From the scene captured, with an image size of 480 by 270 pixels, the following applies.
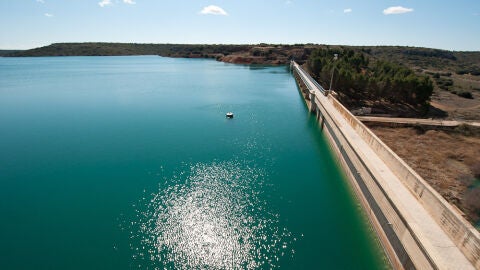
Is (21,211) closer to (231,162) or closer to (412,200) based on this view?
(231,162)

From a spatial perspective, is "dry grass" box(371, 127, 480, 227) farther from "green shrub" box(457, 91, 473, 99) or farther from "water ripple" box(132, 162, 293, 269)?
"green shrub" box(457, 91, 473, 99)

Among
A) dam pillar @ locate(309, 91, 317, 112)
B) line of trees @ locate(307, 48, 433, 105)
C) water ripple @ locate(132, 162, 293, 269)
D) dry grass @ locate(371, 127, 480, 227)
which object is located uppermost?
line of trees @ locate(307, 48, 433, 105)

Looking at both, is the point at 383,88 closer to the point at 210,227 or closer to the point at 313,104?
the point at 313,104

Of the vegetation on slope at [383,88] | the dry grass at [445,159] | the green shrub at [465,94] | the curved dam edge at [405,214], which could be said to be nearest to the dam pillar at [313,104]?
the vegetation on slope at [383,88]

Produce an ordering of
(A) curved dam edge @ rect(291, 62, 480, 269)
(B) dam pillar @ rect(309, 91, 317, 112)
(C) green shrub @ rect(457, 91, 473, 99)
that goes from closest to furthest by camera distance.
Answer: (A) curved dam edge @ rect(291, 62, 480, 269) → (B) dam pillar @ rect(309, 91, 317, 112) → (C) green shrub @ rect(457, 91, 473, 99)

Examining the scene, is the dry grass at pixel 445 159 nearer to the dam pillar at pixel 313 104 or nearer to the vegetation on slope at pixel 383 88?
the vegetation on slope at pixel 383 88

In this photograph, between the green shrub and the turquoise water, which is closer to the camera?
Answer: the turquoise water

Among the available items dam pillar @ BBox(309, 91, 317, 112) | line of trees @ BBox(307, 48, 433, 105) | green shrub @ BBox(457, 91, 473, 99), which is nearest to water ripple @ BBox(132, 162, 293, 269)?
dam pillar @ BBox(309, 91, 317, 112)

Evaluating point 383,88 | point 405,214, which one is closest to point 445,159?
point 405,214
